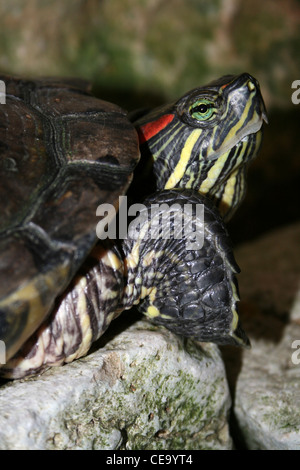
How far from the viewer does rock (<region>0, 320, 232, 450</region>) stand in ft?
6.17

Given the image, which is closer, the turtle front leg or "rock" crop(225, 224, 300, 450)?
the turtle front leg

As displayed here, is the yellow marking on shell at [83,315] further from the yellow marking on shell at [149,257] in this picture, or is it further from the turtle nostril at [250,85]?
the turtle nostril at [250,85]

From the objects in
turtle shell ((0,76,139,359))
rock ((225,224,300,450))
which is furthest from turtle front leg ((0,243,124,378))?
rock ((225,224,300,450))

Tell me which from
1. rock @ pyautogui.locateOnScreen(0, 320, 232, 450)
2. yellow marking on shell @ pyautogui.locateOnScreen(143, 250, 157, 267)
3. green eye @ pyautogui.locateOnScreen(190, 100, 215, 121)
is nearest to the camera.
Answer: rock @ pyautogui.locateOnScreen(0, 320, 232, 450)

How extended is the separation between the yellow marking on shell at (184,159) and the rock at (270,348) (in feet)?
3.87

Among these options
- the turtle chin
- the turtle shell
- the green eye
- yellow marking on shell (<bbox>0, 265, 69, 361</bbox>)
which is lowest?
the turtle chin

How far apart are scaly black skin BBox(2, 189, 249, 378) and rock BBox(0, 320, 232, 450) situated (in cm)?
10

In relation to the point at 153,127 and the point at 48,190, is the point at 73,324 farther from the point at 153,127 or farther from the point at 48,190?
the point at 153,127

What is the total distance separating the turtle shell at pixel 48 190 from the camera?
1758 mm

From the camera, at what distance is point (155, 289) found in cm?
230

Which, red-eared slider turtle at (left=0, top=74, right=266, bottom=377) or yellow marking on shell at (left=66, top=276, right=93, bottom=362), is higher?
red-eared slider turtle at (left=0, top=74, right=266, bottom=377)

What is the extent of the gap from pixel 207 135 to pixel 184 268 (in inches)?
28.3

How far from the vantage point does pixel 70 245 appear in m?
1.80

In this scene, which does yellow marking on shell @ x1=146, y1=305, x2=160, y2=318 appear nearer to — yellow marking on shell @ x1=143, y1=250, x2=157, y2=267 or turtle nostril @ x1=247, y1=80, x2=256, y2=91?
yellow marking on shell @ x1=143, y1=250, x2=157, y2=267
